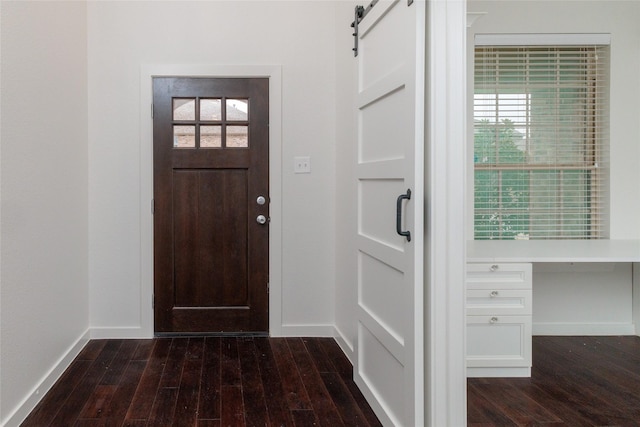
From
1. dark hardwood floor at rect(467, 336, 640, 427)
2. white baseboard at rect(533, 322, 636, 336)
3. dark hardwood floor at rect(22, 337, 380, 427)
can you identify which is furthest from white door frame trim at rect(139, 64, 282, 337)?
white baseboard at rect(533, 322, 636, 336)

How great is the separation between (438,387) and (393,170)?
0.90 meters

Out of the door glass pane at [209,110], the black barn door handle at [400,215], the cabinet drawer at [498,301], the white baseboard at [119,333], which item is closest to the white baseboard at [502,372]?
the cabinet drawer at [498,301]

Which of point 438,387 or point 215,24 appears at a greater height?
point 215,24

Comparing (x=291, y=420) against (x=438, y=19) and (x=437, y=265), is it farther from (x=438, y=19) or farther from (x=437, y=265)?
(x=438, y=19)

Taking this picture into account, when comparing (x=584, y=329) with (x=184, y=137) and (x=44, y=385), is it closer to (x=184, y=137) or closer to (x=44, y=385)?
(x=184, y=137)

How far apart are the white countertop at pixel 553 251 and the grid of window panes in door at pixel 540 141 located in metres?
0.25

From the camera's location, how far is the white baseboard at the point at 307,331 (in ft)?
12.1

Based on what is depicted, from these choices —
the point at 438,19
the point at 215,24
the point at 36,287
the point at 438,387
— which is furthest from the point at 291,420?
the point at 215,24

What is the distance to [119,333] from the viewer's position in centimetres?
359

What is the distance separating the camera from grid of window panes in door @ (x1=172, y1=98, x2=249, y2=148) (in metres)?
3.61

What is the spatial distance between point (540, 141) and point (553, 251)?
102cm

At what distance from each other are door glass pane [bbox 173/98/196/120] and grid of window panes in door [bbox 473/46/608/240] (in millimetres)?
2061

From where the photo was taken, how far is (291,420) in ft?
7.62

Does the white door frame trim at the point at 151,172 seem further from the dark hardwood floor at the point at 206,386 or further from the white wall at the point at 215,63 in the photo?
the dark hardwood floor at the point at 206,386
